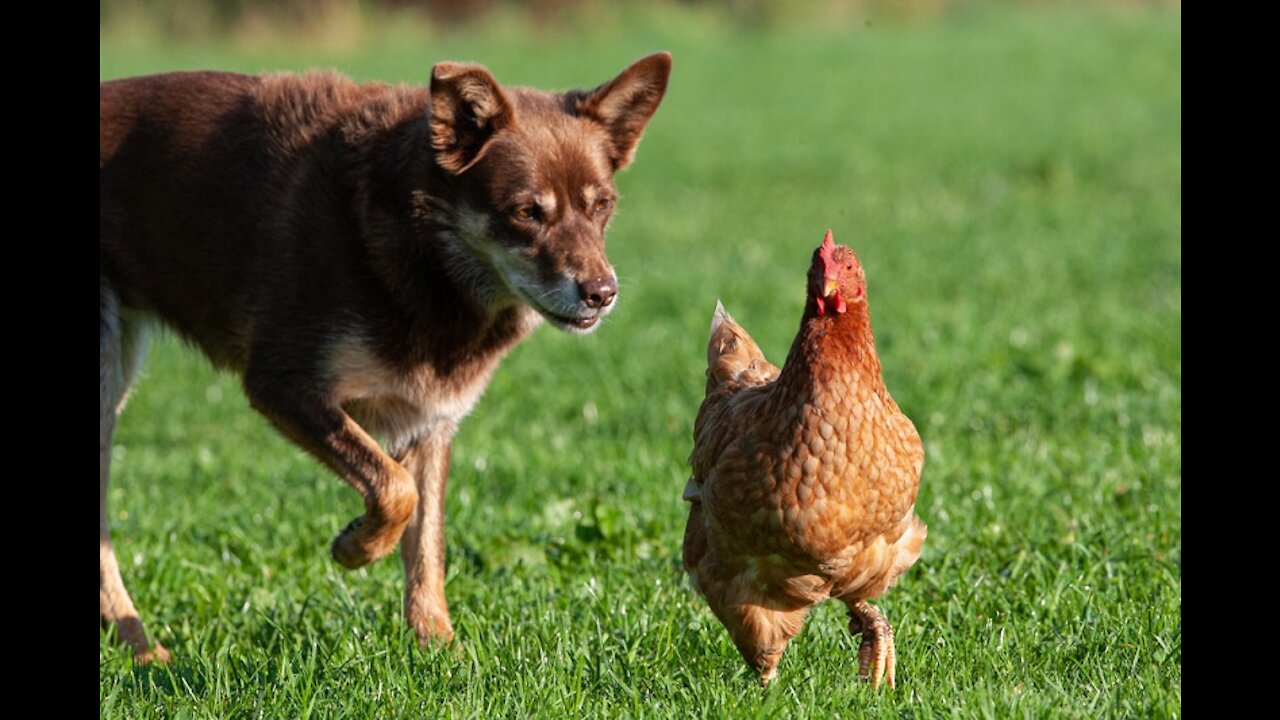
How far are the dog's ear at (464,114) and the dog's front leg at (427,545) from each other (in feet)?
3.36

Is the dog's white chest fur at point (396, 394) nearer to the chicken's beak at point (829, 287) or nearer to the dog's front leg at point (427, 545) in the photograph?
the dog's front leg at point (427, 545)

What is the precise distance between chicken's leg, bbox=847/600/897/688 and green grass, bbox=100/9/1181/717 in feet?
0.28

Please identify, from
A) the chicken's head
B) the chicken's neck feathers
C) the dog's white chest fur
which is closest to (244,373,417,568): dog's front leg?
the dog's white chest fur

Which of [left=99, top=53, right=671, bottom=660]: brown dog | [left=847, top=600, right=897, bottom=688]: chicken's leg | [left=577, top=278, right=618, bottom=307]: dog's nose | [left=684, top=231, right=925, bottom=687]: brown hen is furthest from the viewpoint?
[left=99, top=53, right=671, bottom=660]: brown dog

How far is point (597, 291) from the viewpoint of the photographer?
16.0 feet

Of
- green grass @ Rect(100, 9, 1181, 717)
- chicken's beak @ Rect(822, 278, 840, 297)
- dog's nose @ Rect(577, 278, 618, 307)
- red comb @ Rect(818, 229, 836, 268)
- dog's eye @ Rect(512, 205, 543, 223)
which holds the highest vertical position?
red comb @ Rect(818, 229, 836, 268)

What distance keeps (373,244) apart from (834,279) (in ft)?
5.86

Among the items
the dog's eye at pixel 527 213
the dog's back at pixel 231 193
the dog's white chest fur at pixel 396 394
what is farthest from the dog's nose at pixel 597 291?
the dog's back at pixel 231 193

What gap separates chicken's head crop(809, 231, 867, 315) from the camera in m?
3.87

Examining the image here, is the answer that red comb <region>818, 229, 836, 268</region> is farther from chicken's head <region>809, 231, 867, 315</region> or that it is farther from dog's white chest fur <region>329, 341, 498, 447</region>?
dog's white chest fur <region>329, 341, 498, 447</region>

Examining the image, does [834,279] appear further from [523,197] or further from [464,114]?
[464,114]

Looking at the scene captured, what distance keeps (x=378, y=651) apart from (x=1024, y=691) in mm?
1803

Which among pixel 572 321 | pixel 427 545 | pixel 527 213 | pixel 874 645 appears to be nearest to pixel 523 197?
pixel 527 213

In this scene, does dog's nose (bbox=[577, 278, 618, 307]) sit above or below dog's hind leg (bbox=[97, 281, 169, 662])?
above
